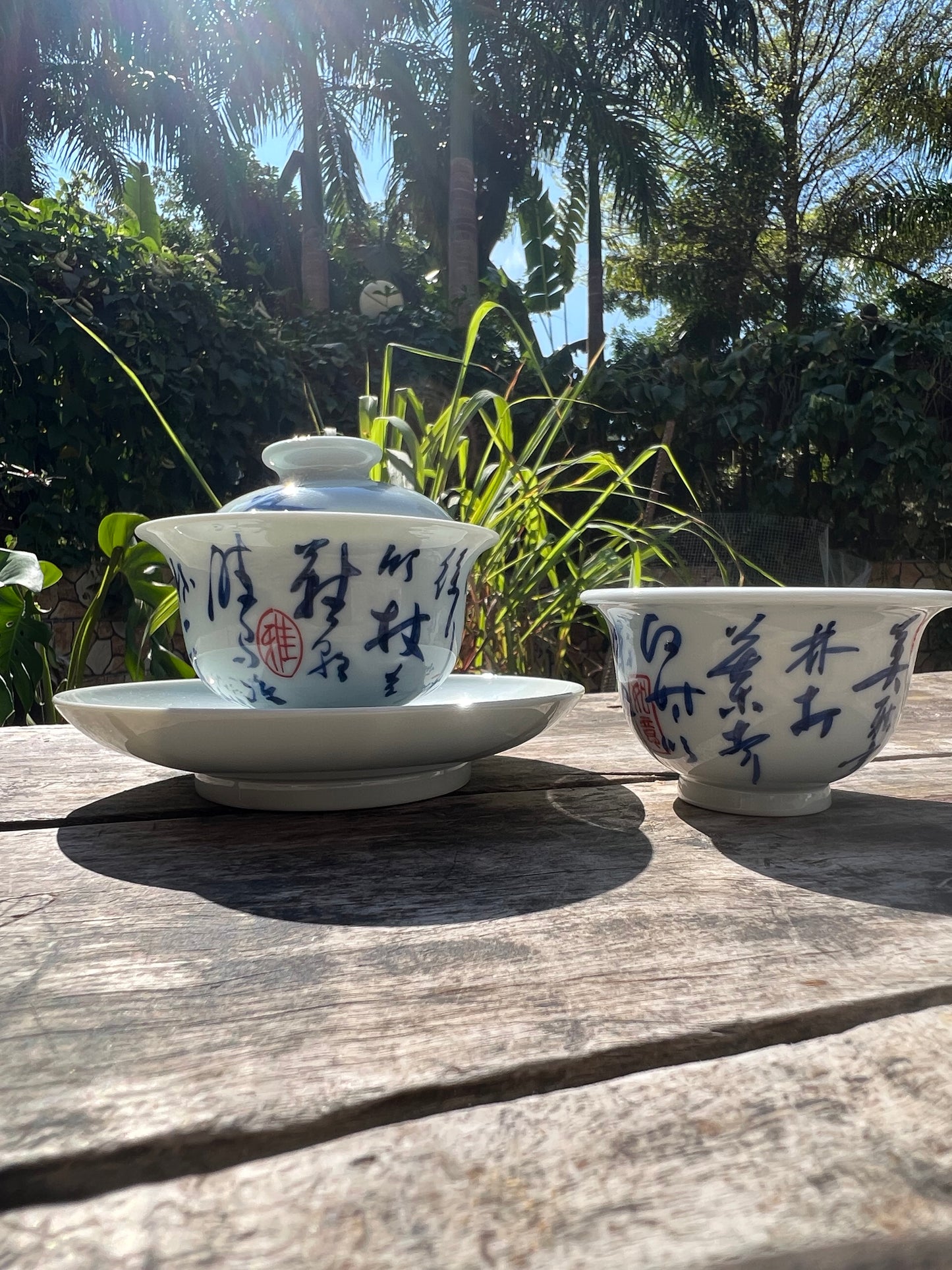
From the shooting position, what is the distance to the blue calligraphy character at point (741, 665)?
1.27 feet

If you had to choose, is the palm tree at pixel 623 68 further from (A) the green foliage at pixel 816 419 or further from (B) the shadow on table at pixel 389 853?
(B) the shadow on table at pixel 389 853

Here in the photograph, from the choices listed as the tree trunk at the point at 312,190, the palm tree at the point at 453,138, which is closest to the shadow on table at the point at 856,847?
the palm tree at the point at 453,138

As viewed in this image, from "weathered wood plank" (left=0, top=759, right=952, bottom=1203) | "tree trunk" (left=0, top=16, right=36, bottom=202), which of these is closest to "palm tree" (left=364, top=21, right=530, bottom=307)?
"tree trunk" (left=0, top=16, right=36, bottom=202)

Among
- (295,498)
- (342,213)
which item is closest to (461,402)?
(295,498)

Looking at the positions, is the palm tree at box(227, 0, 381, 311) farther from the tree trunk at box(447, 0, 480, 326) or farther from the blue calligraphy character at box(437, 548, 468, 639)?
the blue calligraphy character at box(437, 548, 468, 639)

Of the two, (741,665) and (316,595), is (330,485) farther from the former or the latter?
(741,665)

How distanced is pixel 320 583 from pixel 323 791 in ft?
0.35

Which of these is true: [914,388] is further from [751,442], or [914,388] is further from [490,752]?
[490,752]

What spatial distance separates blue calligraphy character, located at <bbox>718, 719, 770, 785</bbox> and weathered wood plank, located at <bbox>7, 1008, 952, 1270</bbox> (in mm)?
214

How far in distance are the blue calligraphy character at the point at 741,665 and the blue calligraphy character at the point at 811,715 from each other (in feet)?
0.06

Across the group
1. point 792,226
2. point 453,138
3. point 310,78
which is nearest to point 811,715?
point 453,138

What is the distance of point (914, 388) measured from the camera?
125 inches

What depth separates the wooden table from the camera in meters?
0.14

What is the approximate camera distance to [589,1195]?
0.49ft
